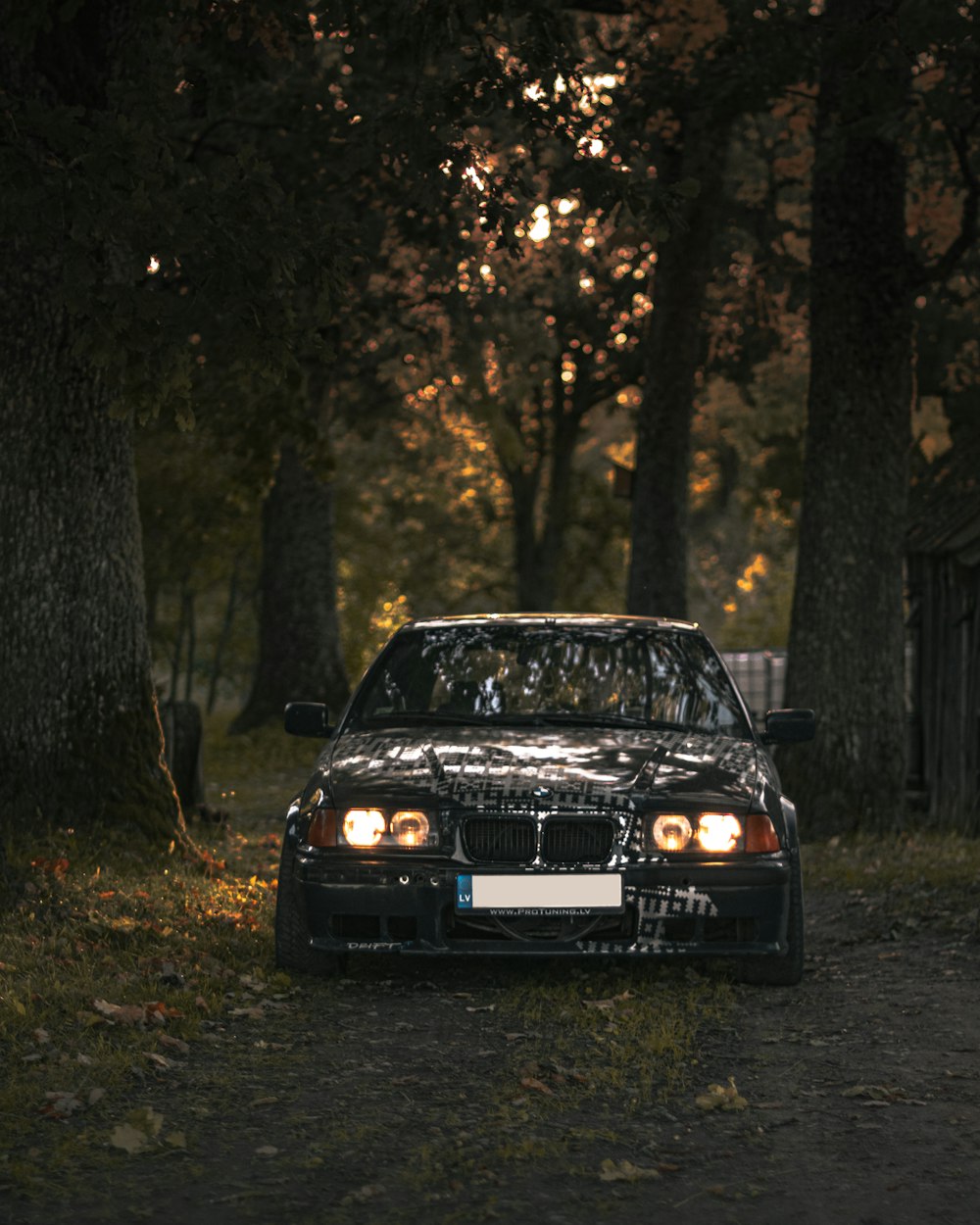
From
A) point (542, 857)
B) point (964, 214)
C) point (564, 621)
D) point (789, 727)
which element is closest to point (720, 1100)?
point (542, 857)

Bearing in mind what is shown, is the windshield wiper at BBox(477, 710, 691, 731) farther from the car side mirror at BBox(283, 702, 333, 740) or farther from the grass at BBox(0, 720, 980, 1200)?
the grass at BBox(0, 720, 980, 1200)

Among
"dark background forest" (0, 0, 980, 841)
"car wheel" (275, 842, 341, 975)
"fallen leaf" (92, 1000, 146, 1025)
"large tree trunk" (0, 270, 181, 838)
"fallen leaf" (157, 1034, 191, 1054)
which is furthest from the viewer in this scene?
"large tree trunk" (0, 270, 181, 838)

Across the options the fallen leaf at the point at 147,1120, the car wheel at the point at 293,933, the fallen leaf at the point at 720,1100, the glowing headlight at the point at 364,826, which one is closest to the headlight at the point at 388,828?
the glowing headlight at the point at 364,826

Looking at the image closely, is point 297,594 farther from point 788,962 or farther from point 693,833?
point 693,833

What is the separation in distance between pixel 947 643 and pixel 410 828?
12.8 m

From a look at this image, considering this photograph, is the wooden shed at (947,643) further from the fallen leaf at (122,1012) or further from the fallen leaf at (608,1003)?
the fallen leaf at (122,1012)

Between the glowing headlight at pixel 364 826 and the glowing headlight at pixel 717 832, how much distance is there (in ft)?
4.24

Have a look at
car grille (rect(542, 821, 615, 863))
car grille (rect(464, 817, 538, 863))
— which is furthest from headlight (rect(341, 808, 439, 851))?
car grille (rect(542, 821, 615, 863))

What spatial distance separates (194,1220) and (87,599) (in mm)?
6691

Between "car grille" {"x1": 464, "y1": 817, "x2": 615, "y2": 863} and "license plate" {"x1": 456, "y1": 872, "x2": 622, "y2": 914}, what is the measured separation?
83 mm

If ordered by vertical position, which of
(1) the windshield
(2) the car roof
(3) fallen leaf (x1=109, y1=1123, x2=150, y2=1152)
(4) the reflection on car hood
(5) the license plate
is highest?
(2) the car roof

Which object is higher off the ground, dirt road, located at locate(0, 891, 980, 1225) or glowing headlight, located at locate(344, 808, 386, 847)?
glowing headlight, located at locate(344, 808, 386, 847)

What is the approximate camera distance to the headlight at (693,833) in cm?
780

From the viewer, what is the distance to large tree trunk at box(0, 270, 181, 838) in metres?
10.9
